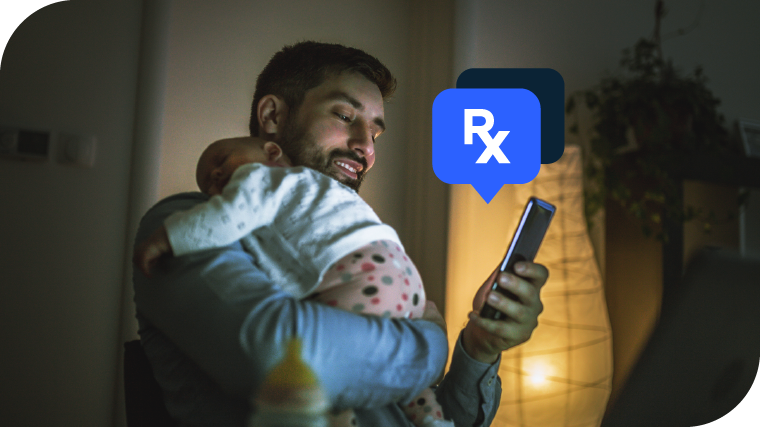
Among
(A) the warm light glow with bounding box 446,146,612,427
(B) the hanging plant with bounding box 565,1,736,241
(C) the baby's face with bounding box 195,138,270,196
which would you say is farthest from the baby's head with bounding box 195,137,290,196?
(B) the hanging plant with bounding box 565,1,736,241

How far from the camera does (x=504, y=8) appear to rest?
1.31m

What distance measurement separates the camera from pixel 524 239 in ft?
1.82

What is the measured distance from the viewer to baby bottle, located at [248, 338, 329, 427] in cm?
36

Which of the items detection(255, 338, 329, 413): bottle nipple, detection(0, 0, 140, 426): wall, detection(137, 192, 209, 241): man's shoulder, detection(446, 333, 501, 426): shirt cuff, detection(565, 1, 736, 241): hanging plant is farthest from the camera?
detection(565, 1, 736, 241): hanging plant

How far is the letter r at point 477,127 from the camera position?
0.95m

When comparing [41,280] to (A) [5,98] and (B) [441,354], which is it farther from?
(B) [441,354]

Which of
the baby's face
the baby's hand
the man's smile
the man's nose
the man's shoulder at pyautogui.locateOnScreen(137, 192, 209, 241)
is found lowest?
the baby's hand

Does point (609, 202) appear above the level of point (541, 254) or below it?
above

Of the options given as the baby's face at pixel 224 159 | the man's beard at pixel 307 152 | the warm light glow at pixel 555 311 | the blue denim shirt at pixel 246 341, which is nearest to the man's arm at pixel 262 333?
the blue denim shirt at pixel 246 341

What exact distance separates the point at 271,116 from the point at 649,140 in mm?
1135

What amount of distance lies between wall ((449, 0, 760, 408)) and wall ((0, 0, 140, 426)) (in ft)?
2.70

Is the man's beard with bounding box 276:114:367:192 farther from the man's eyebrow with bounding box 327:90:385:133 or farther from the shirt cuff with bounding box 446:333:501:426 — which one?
the shirt cuff with bounding box 446:333:501:426

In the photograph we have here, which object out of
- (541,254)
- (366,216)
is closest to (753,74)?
(541,254)

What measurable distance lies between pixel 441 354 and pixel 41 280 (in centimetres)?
78
